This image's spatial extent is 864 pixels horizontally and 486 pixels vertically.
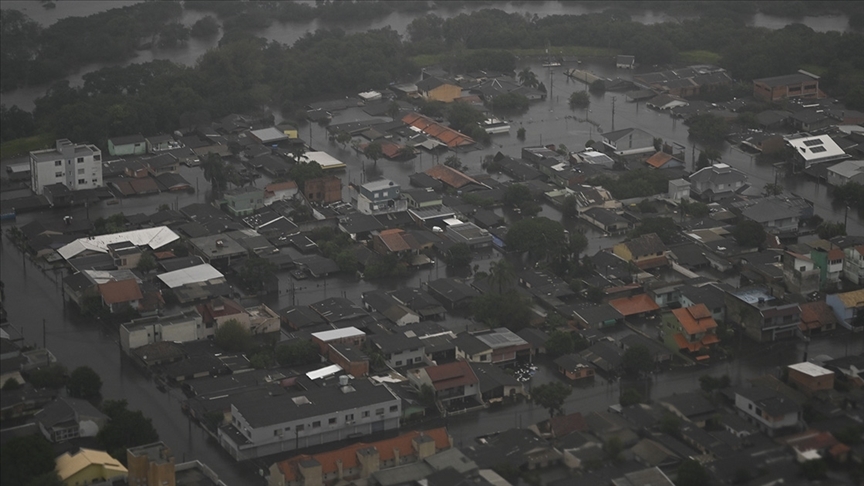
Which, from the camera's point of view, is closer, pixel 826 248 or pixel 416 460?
pixel 416 460

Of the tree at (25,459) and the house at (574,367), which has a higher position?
the tree at (25,459)

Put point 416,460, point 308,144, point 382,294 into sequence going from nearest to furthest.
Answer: point 416,460 → point 382,294 → point 308,144

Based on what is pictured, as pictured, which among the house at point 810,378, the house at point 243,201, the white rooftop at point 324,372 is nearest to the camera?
the house at point 810,378

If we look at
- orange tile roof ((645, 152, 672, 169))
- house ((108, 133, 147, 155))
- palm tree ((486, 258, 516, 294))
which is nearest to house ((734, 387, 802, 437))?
palm tree ((486, 258, 516, 294))

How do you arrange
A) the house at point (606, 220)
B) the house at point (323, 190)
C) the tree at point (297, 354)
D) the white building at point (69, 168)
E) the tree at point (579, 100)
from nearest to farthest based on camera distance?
the tree at point (297, 354) < the house at point (606, 220) < the house at point (323, 190) < the white building at point (69, 168) < the tree at point (579, 100)

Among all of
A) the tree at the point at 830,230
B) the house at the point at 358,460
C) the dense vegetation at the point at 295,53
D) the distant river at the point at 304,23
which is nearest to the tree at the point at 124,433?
the house at the point at 358,460

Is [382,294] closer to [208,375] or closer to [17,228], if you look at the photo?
[208,375]

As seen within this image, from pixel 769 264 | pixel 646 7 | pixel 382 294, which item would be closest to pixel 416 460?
pixel 382 294

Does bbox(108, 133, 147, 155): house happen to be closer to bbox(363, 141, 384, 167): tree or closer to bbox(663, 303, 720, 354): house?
bbox(363, 141, 384, 167): tree

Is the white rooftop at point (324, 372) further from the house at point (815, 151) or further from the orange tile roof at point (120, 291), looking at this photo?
the house at point (815, 151)
